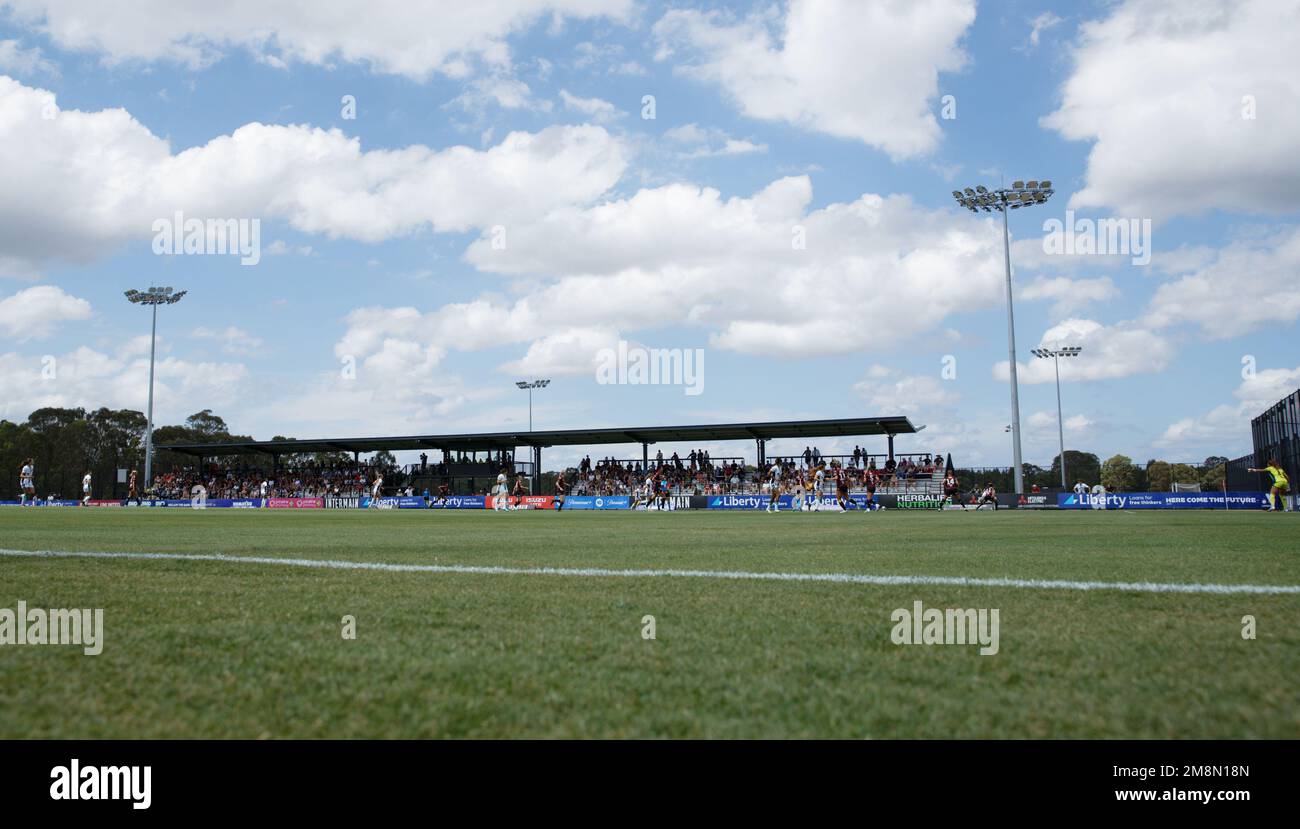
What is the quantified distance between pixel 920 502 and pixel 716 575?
3521 cm

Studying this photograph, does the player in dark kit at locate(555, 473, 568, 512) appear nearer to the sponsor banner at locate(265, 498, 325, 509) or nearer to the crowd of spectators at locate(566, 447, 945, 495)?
the crowd of spectators at locate(566, 447, 945, 495)

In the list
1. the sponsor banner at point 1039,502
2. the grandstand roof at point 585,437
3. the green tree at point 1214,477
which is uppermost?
the grandstand roof at point 585,437

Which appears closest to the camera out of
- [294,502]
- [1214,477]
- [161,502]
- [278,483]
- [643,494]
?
[1214,477]

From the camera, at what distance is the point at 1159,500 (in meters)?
40.1

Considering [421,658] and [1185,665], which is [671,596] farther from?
[1185,665]

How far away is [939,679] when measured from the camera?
8.74ft

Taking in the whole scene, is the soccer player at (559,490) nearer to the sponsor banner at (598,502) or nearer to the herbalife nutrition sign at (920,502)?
the sponsor banner at (598,502)

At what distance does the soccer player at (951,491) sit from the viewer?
1438 inches

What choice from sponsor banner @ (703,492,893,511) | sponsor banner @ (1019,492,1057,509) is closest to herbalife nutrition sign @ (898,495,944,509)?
sponsor banner @ (703,492,893,511)

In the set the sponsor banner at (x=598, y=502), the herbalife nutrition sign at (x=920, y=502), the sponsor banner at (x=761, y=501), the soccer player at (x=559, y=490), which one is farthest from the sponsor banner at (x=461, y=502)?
the herbalife nutrition sign at (x=920, y=502)

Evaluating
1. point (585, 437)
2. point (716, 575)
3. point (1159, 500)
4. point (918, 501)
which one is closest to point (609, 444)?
point (585, 437)

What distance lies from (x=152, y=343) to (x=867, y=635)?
210 feet

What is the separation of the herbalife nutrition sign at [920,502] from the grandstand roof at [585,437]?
4104 mm

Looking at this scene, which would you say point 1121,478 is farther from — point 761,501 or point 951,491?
point 761,501
